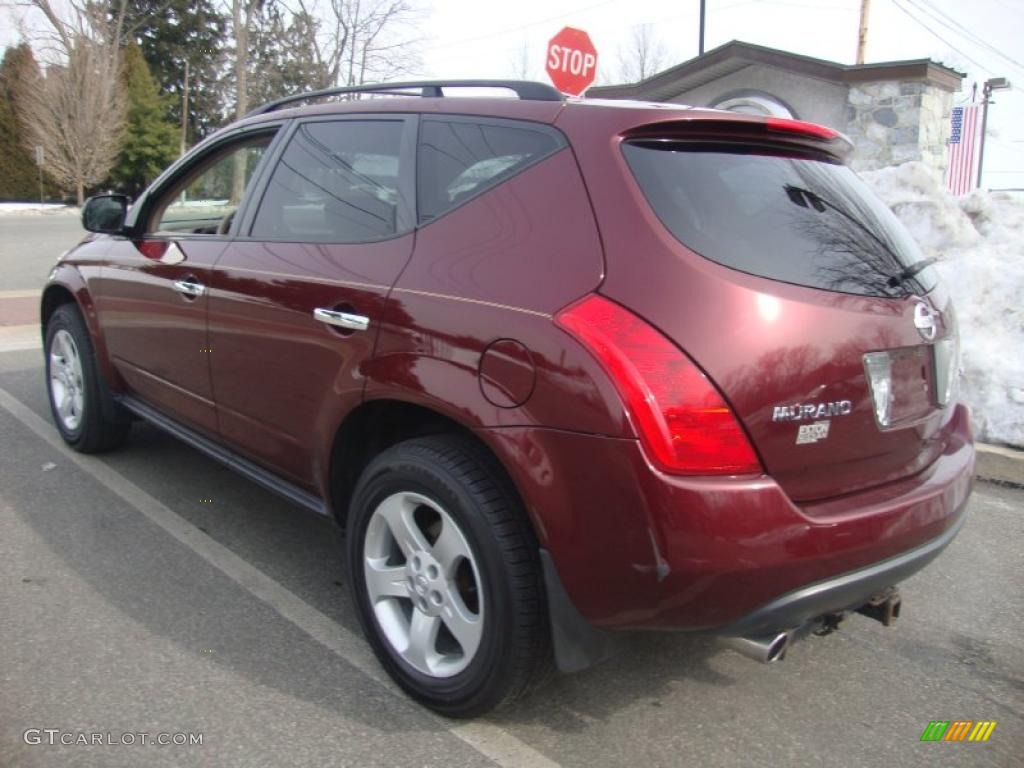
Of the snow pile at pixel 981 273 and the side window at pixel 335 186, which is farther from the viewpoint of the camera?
the snow pile at pixel 981 273

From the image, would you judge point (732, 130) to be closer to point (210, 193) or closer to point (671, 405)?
point (671, 405)

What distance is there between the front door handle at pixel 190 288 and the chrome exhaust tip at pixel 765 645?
2430 mm

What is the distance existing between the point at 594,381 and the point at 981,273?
17.0ft

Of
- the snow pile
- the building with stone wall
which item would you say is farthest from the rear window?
the building with stone wall

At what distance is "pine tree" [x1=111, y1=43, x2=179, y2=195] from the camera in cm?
4222

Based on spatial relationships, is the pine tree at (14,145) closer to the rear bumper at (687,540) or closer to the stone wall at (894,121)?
the stone wall at (894,121)

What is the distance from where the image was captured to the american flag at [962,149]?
12.3m

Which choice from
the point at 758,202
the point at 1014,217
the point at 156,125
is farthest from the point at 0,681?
the point at 156,125

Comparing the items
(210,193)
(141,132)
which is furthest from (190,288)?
(141,132)

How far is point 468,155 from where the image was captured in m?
2.67

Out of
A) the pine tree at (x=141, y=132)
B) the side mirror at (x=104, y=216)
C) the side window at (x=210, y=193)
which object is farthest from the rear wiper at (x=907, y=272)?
the pine tree at (x=141, y=132)

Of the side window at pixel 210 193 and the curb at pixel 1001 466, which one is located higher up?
the side window at pixel 210 193

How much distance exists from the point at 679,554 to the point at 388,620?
3.61 feet

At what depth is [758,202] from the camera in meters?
2.32
